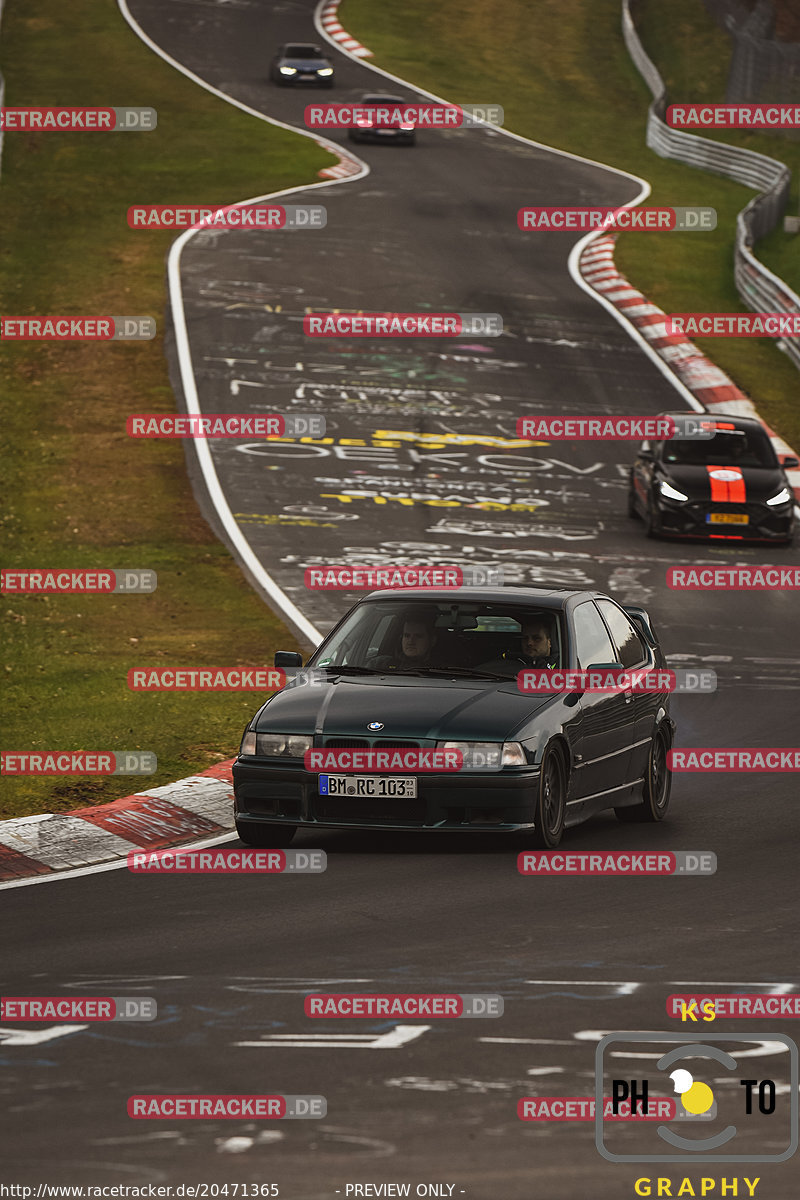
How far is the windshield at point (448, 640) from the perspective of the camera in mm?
11781

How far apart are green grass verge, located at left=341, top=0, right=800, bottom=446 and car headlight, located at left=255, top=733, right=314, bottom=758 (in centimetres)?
2654

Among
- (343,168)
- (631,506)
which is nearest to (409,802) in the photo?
(631,506)

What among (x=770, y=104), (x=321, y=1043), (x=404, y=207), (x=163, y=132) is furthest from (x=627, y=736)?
(x=770, y=104)

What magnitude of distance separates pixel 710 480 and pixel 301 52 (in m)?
38.6

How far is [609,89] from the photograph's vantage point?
2566 inches

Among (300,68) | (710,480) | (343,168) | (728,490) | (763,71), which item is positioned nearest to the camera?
(728,490)

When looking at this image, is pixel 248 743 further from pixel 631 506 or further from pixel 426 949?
pixel 631 506

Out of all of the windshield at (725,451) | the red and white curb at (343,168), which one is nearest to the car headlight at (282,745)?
the windshield at (725,451)

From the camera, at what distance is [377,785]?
1083cm

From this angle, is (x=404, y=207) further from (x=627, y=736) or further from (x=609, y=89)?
(x=627, y=736)

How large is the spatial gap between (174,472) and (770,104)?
131ft

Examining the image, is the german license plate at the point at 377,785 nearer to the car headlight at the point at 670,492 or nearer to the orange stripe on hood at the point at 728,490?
the car headlight at the point at 670,492

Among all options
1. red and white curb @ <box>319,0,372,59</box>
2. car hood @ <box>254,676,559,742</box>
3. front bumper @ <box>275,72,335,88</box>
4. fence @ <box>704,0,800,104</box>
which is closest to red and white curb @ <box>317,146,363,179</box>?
front bumper @ <box>275,72,335,88</box>

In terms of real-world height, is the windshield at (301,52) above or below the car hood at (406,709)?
below
